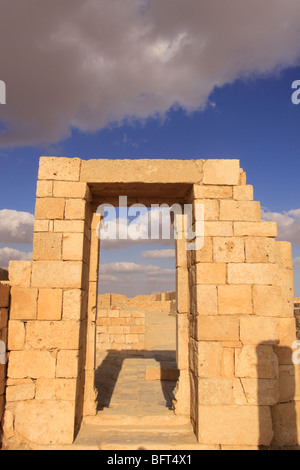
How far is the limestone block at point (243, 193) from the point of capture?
17.2ft

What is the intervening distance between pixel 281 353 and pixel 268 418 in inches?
38.4

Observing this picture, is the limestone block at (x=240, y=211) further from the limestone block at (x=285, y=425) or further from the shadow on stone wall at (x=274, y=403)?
the limestone block at (x=285, y=425)

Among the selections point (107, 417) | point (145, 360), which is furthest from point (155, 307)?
point (107, 417)

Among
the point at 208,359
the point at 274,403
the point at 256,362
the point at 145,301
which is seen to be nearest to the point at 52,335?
the point at 208,359

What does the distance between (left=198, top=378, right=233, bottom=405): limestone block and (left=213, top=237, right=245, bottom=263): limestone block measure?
1852mm

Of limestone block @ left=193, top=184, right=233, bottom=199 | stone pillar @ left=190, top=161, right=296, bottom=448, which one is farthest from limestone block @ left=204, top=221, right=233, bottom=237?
limestone block @ left=193, top=184, right=233, bottom=199

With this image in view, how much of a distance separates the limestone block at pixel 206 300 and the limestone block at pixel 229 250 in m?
0.50

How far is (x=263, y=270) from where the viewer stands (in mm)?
4961

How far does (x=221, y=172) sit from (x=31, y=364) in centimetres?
441

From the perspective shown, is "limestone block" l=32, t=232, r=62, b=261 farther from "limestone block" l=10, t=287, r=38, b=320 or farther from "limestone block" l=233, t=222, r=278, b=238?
"limestone block" l=233, t=222, r=278, b=238

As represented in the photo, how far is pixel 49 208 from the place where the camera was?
5152 mm

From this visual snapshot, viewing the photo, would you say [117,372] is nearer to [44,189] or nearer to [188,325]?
[188,325]

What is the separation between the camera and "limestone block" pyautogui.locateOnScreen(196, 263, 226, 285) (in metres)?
4.93

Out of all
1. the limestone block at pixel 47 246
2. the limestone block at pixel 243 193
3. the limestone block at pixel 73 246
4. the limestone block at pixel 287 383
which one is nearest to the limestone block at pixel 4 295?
the limestone block at pixel 47 246
